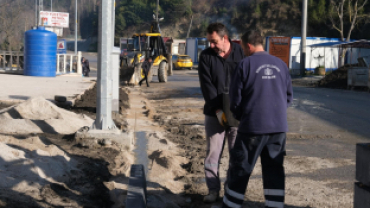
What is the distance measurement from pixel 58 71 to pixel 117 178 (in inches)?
894

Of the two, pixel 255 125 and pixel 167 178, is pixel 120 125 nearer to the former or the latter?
pixel 167 178

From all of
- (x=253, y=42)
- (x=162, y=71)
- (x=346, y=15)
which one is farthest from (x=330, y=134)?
(x=346, y=15)

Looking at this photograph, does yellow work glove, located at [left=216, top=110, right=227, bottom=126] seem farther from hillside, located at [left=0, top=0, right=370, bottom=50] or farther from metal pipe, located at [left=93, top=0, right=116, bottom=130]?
hillside, located at [left=0, top=0, right=370, bottom=50]

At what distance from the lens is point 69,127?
28.6 ft

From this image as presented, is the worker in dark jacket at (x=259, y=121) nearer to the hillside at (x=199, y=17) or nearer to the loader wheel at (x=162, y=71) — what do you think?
the loader wheel at (x=162, y=71)

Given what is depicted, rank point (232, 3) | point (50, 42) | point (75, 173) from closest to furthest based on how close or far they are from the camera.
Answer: point (75, 173) → point (50, 42) → point (232, 3)

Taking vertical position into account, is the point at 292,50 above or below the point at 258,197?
above

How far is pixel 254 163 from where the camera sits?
13.1 ft

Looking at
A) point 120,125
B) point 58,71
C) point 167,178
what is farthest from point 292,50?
point 167,178

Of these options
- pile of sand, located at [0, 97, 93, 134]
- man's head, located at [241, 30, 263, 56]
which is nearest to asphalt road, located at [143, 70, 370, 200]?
man's head, located at [241, 30, 263, 56]

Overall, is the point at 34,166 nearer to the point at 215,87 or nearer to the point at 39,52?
the point at 215,87

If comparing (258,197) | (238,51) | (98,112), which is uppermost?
(238,51)

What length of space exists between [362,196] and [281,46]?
35.1 metres

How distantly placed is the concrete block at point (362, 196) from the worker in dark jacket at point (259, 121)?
0.61 metres
